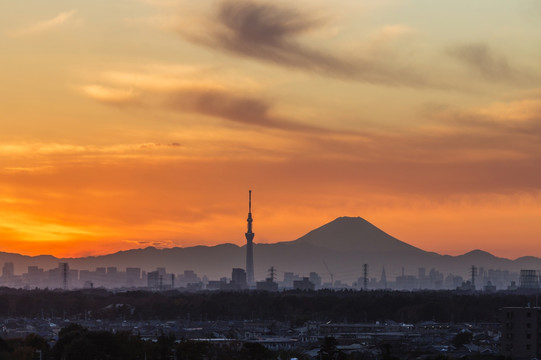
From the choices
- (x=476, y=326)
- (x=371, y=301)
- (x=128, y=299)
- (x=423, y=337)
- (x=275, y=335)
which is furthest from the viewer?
(x=128, y=299)

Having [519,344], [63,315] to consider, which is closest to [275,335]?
[519,344]

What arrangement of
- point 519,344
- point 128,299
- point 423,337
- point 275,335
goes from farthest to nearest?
point 128,299, point 275,335, point 423,337, point 519,344

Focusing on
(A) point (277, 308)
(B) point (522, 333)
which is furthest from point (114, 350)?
(A) point (277, 308)

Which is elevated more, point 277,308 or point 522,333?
point 277,308

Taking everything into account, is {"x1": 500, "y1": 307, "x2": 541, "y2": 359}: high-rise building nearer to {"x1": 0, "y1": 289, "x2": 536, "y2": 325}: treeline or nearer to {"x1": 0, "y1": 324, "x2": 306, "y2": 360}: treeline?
{"x1": 0, "y1": 324, "x2": 306, "y2": 360}: treeline

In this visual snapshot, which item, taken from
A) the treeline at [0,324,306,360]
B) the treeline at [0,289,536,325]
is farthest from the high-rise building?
the treeline at [0,289,536,325]

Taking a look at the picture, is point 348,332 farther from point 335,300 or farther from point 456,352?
point 335,300

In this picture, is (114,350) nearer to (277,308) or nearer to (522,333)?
(522,333)

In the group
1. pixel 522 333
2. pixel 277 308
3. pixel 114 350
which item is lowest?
pixel 114 350

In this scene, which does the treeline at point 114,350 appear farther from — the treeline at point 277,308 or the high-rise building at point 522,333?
the treeline at point 277,308
